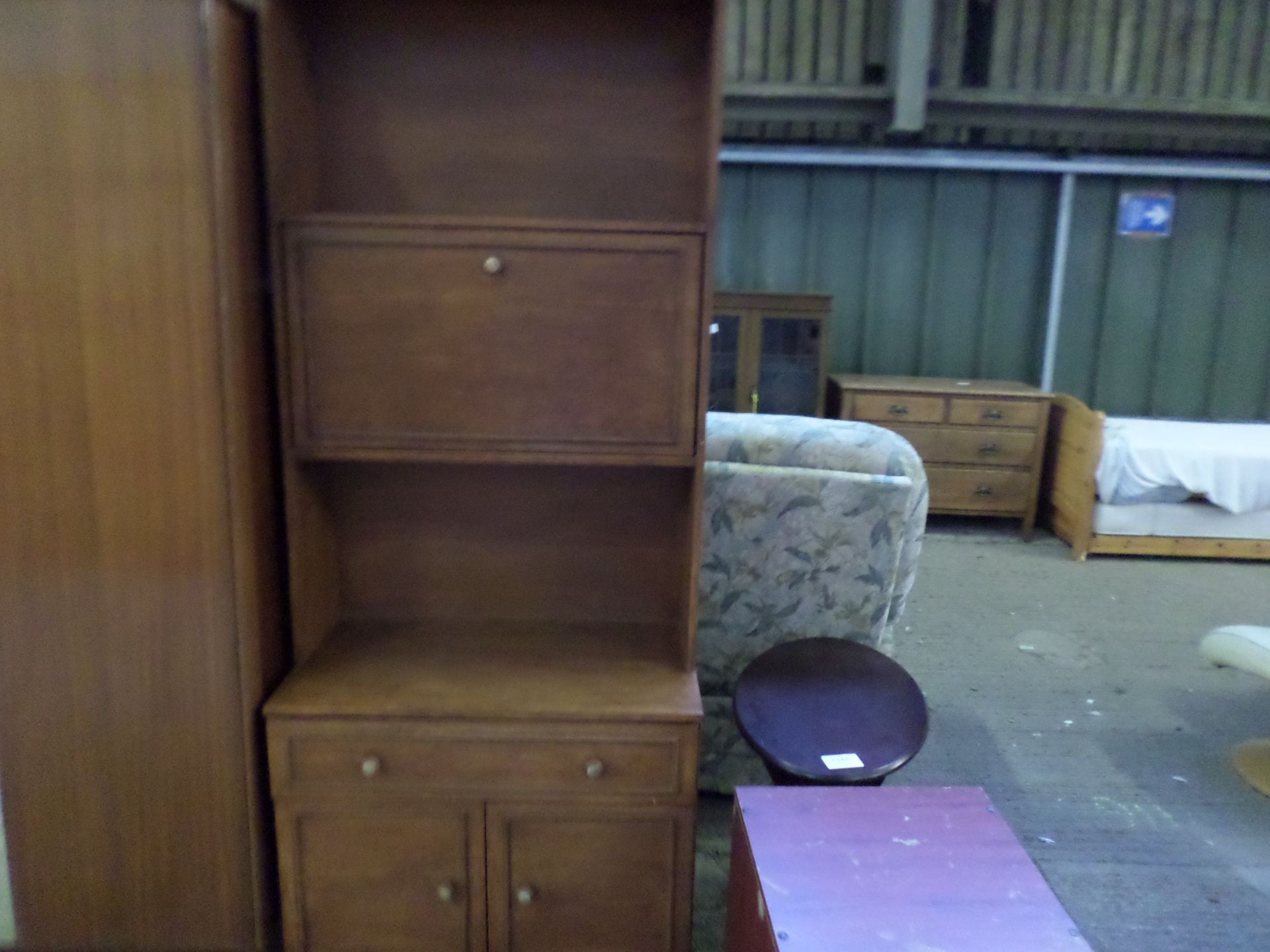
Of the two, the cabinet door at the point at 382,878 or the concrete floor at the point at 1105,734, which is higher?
the cabinet door at the point at 382,878

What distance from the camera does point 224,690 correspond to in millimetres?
1367

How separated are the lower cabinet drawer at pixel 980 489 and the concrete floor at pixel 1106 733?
387mm

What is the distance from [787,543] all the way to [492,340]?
929 millimetres

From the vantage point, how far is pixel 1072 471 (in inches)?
165

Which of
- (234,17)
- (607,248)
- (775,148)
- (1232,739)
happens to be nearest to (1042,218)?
(775,148)

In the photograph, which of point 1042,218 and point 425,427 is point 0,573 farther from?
point 1042,218

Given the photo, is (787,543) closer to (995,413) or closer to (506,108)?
(506,108)

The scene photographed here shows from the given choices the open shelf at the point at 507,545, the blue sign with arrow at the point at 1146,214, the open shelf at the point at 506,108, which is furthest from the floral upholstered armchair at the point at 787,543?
the blue sign with arrow at the point at 1146,214

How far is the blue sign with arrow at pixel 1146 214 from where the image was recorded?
467 cm

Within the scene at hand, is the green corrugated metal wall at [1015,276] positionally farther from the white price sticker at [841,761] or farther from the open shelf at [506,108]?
the white price sticker at [841,761]

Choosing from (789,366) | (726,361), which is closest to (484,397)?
(726,361)

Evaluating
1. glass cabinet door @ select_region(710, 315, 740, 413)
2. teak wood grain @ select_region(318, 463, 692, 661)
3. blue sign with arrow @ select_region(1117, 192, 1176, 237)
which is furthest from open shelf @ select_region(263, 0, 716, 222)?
blue sign with arrow @ select_region(1117, 192, 1176, 237)

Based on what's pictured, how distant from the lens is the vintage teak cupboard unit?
1364mm

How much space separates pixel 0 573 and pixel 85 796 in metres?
0.38
